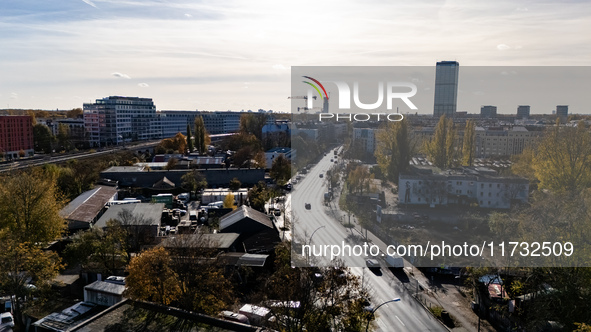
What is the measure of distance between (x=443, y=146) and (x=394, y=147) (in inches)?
73.4

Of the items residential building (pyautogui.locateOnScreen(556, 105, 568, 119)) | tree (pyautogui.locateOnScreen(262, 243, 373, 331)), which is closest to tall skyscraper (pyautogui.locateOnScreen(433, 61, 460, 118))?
residential building (pyautogui.locateOnScreen(556, 105, 568, 119))

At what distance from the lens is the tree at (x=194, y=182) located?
16.2m

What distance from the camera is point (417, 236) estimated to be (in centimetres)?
927

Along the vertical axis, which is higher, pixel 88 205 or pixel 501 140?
pixel 501 140

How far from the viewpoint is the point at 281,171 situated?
58.4ft

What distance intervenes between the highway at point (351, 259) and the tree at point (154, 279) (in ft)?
7.78

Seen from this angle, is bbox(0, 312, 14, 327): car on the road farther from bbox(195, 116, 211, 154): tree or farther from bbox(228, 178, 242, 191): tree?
bbox(195, 116, 211, 154): tree

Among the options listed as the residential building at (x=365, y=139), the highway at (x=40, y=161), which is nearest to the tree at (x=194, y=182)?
the highway at (x=40, y=161)

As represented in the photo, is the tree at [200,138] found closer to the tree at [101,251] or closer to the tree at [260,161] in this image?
the tree at [260,161]

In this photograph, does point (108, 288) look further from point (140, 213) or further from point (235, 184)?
point (235, 184)

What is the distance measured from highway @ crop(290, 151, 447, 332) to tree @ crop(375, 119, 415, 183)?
1.31 metres

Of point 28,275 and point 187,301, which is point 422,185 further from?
point 28,275

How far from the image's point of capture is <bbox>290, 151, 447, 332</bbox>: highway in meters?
6.71

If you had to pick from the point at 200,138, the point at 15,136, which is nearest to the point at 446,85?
the point at 200,138
